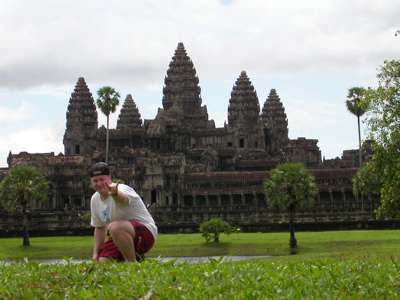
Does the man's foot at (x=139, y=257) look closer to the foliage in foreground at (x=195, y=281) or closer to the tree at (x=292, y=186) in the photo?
the foliage in foreground at (x=195, y=281)

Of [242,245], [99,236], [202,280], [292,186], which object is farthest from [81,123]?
[202,280]

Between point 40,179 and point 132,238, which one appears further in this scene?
point 40,179

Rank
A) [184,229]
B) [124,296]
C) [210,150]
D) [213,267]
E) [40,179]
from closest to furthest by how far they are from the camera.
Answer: [124,296]
[213,267]
[40,179]
[184,229]
[210,150]

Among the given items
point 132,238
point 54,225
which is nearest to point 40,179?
point 54,225

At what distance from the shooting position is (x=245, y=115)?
504 feet

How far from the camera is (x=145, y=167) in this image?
353 feet

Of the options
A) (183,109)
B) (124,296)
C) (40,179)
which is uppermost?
(183,109)

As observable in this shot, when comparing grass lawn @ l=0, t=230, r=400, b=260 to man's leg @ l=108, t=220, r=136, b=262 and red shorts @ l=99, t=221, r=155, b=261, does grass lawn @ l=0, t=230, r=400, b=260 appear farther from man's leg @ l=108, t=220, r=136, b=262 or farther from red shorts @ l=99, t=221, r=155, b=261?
man's leg @ l=108, t=220, r=136, b=262

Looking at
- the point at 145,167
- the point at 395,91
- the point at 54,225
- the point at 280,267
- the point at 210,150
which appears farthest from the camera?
the point at 210,150

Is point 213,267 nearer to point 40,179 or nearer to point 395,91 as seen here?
point 395,91

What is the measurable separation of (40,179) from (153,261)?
2189 inches

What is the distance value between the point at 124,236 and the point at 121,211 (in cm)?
57

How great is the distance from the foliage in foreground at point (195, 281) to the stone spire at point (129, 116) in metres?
155

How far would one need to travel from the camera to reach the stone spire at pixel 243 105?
6019 inches
